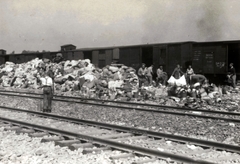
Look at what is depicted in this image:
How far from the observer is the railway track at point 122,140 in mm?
5699

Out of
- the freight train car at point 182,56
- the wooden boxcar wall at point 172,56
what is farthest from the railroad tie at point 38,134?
the wooden boxcar wall at point 172,56

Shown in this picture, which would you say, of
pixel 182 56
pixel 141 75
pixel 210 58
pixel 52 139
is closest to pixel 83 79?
pixel 141 75

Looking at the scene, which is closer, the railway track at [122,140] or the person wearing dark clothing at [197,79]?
the railway track at [122,140]

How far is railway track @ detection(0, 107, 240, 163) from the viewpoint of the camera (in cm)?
570

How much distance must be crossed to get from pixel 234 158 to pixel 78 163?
2.89m

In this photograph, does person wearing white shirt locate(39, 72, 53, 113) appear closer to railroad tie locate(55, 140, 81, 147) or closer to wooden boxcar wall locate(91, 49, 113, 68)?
railroad tie locate(55, 140, 81, 147)

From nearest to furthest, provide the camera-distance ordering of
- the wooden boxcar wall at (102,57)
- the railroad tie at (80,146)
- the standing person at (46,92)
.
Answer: the railroad tie at (80,146) < the standing person at (46,92) < the wooden boxcar wall at (102,57)

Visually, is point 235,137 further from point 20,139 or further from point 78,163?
point 20,139

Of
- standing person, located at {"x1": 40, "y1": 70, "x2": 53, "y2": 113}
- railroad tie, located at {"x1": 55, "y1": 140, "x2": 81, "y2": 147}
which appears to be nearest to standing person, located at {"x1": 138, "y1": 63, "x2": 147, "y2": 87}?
standing person, located at {"x1": 40, "y1": 70, "x2": 53, "y2": 113}

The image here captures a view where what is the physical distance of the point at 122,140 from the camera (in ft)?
23.1

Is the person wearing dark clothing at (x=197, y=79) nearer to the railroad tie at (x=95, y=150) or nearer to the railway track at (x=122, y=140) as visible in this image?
the railway track at (x=122, y=140)

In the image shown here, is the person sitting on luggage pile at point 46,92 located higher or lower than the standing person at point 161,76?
lower

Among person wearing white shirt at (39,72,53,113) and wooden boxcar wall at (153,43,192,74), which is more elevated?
wooden boxcar wall at (153,43,192,74)

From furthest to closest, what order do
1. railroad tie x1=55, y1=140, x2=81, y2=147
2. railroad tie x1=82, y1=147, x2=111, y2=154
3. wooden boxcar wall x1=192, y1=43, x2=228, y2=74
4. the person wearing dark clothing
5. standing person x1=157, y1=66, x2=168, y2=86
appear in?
standing person x1=157, y1=66, x2=168, y2=86
wooden boxcar wall x1=192, y1=43, x2=228, y2=74
the person wearing dark clothing
railroad tie x1=55, y1=140, x2=81, y2=147
railroad tie x1=82, y1=147, x2=111, y2=154
